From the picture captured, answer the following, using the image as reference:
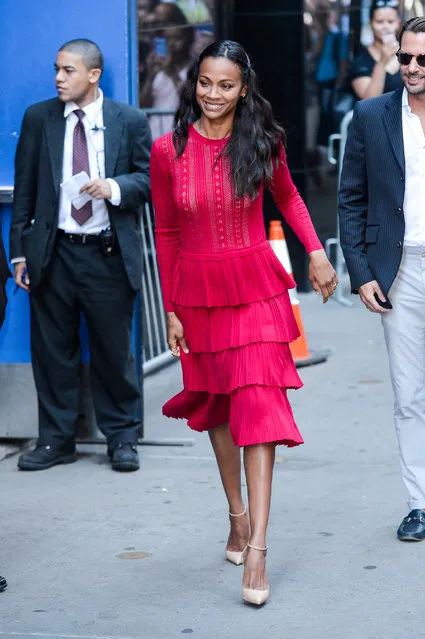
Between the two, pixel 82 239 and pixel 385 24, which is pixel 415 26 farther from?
pixel 385 24

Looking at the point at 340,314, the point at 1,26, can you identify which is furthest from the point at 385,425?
the point at 340,314

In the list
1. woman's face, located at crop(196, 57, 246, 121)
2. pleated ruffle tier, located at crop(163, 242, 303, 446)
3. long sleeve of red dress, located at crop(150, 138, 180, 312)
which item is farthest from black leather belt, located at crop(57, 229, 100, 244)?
woman's face, located at crop(196, 57, 246, 121)

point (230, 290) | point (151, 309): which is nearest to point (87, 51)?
point (230, 290)

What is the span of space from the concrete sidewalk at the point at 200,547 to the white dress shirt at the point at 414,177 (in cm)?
128

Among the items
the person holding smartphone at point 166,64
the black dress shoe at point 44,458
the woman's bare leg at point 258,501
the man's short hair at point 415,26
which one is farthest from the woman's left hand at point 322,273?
the person holding smartphone at point 166,64

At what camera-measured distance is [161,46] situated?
993 cm

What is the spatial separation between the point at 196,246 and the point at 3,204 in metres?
2.35

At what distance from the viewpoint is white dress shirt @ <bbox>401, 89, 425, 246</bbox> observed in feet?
17.3

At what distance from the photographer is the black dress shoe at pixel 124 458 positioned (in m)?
6.71

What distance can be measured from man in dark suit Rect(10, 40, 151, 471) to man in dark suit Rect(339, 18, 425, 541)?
1.50 m

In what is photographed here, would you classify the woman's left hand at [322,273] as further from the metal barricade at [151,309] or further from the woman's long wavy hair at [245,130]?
the metal barricade at [151,309]

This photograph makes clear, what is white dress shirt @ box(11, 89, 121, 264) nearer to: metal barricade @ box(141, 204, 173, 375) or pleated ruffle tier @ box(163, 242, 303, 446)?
pleated ruffle tier @ box(163, 242, 303, 446)

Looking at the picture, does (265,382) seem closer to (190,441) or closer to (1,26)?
(190,441)

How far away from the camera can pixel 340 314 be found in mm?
11359
